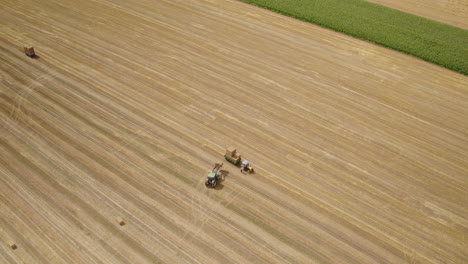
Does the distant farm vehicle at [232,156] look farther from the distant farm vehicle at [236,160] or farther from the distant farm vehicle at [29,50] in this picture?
the distant farm vehicle at [29,50]

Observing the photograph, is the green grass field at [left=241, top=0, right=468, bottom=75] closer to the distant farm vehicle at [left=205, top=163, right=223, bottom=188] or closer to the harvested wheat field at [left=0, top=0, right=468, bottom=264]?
the harvested wheat field at [left=0, top=0, right=468, bottom=264]

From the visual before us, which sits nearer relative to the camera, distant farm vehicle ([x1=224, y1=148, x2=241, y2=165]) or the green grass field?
distant farm vehicle ([x1=224, y1=148, x2=241, y2=165])

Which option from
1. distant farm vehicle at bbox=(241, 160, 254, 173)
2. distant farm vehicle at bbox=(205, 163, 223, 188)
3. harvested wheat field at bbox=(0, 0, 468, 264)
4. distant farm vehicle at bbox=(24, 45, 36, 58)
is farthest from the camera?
distant farm vehicle at bbox=(24, 45, 36, 58)

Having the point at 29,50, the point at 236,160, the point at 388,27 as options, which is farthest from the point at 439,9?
the point at 29,50

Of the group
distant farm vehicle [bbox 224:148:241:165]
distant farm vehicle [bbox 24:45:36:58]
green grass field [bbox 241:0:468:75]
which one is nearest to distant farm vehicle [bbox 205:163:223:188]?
distant farm vehicle [bbox 224:148:241:165]

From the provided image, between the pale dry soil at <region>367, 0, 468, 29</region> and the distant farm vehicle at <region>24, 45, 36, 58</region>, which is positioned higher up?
the pale dry soil at <region>367, 0, 468, 29</region>

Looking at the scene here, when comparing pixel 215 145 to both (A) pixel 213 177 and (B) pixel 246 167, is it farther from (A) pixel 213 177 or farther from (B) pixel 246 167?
(A) pixel 213 177
